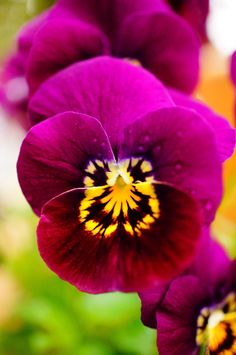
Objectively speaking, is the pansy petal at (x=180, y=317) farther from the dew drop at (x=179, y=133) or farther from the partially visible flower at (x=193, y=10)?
the partially visible flower at (x=193, y=10)

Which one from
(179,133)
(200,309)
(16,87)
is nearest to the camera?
(179,133)

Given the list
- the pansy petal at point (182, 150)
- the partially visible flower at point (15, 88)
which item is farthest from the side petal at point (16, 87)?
the pansy petal at point (182, 150)

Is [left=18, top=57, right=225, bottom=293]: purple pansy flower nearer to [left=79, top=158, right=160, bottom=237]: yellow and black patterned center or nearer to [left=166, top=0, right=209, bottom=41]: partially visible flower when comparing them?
[left=79, top=158, right=160, bottom=237]: yellow and black patterned center

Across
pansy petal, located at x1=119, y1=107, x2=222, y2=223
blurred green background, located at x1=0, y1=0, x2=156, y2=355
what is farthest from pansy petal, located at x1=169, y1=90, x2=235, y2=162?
blurred green background, located at x1=0, y1=0, x2=156, y2=355

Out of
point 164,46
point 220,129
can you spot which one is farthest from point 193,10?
point 220,129

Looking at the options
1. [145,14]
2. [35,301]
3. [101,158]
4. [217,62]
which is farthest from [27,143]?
[217,62]

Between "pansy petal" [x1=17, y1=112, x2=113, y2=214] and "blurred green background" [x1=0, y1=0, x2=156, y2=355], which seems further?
"blurred green background" [x1=0, y1=0, x2=156, y2=355]

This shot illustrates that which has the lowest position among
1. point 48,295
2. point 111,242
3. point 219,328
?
point 48,295

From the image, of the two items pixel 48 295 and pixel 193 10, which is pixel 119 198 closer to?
pixel 193 10

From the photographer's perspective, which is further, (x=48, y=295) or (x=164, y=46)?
(x=48, y=295)
